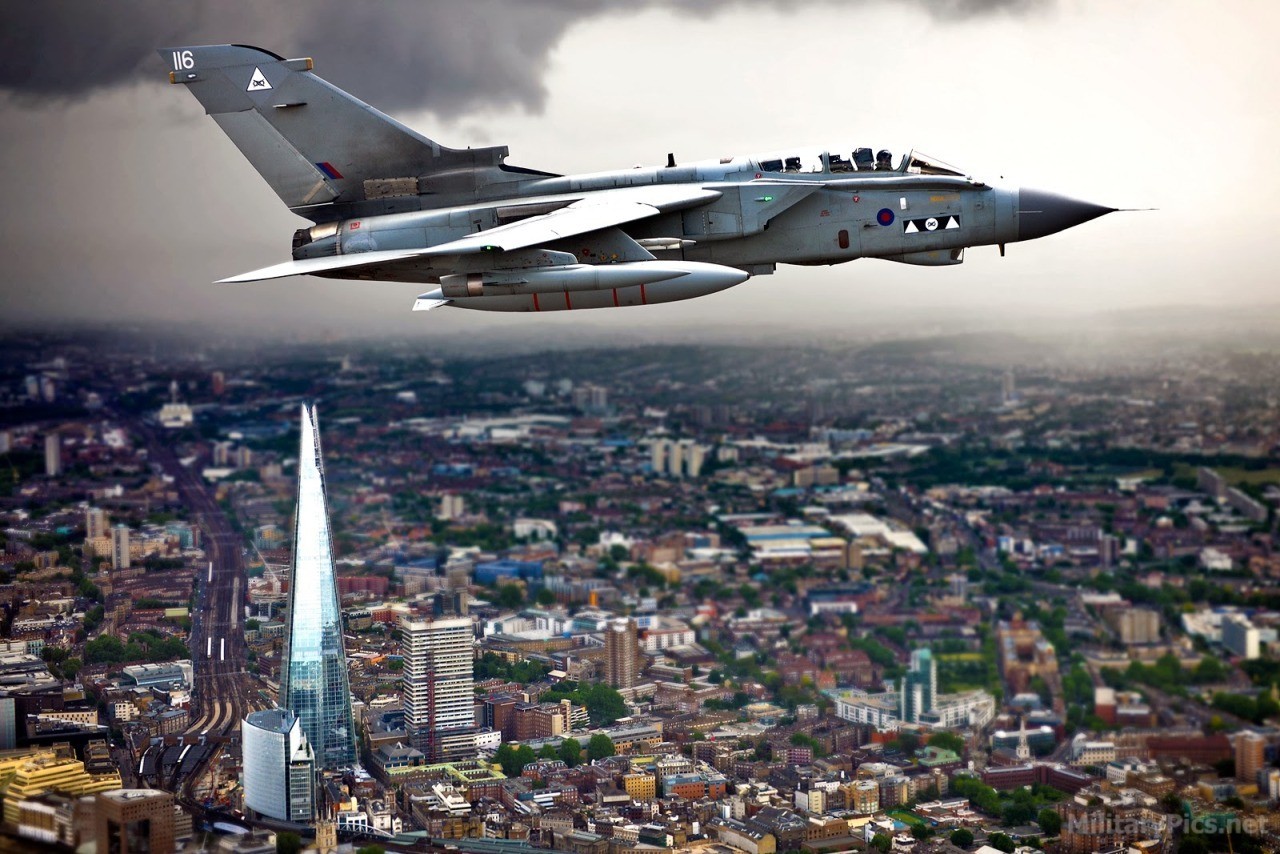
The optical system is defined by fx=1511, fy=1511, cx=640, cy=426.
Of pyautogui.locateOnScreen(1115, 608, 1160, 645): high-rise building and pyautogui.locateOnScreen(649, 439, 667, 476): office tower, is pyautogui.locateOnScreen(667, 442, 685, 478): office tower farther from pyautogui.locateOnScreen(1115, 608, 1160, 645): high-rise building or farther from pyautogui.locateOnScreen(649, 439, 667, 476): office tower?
pyautogui.locateOnScreen(1115, 608, 1160, 645): high-rise building

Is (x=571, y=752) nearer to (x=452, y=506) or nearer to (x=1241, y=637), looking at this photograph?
(x=1241, y=637)

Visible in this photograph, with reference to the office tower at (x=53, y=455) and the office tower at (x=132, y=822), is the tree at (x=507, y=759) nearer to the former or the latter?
the office tower at (x=132, y=822)

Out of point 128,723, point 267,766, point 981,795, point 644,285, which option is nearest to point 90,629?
point 128,723

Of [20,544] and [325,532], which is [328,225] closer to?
Result: [325,532]

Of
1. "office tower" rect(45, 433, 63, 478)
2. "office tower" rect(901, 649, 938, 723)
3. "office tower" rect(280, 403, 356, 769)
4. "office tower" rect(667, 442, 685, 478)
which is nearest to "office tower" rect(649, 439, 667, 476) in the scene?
"office tower" rect(667, 442, 685, 478)

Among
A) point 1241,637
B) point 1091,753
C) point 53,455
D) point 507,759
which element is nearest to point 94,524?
point 53,455
